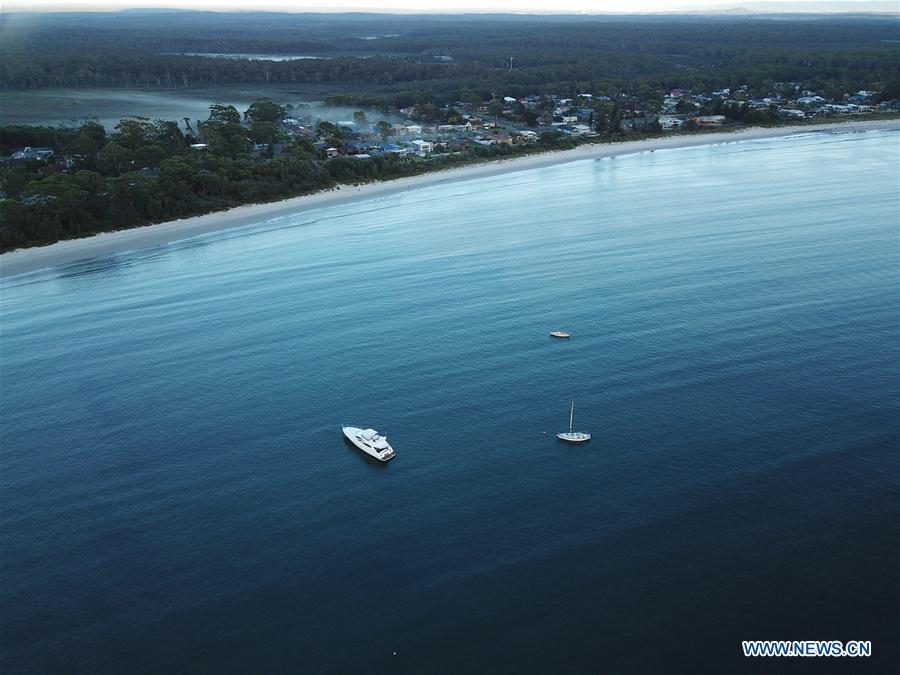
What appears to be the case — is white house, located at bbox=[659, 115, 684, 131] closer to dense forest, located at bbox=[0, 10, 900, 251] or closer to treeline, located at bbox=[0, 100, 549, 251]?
dense forest, located at bbox=[0, 10, 900, 251]

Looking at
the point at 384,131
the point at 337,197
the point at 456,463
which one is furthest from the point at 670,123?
the point at 456,463

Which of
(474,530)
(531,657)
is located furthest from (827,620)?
(474,530)

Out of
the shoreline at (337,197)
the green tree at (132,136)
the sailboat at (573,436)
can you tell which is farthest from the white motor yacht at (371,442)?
the green tree at (132,136)

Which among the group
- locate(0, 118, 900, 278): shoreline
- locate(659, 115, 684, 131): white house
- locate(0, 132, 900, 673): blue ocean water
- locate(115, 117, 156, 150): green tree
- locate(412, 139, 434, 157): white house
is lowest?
locate(0, 132, 900, 673): blue ocean water

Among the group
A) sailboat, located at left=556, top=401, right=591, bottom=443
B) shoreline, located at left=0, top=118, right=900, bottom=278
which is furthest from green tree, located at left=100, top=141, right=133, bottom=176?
sailboat, located at left=556, top=401, right=591, bottom=443

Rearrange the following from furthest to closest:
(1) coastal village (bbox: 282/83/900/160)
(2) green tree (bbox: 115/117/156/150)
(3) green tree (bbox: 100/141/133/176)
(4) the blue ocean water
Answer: (1) coastal village (bbox: 282/83/900/160) → (2) green tree (bbox: 115/117/156/150) → (3) green tree (bbox: 100/141/133/176) → (4) the blue ocean water

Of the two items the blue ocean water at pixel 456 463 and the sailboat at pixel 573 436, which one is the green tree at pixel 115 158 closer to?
the blue ocean water at pixel 456 463
